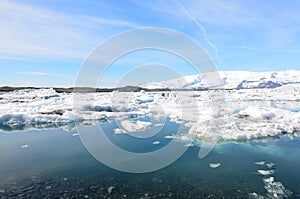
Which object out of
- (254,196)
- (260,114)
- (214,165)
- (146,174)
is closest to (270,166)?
(214,165)

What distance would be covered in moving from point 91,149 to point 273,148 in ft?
17.1

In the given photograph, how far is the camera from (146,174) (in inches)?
197

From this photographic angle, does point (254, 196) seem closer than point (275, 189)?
Yes

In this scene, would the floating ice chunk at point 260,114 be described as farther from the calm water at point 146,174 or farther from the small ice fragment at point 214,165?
the small ice fragment at point 214,165

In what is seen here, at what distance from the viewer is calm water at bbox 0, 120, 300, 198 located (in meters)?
4.16

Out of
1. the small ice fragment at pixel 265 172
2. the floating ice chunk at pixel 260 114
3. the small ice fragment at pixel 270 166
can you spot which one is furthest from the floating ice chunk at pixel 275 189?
the floating ice chunk at pixel 260 114

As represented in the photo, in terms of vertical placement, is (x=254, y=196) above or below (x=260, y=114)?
below

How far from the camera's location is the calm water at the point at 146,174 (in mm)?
4164

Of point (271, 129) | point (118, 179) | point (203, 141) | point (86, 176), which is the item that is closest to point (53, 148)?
point (86, 176)

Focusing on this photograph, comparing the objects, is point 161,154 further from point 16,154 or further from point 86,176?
point 16,154

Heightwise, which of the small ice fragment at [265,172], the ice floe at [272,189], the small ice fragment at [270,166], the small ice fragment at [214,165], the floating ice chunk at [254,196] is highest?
the small ice fragment at [270,166]

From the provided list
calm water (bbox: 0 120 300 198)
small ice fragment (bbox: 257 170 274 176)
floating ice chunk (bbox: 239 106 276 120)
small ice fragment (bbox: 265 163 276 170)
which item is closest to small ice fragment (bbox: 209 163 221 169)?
calm water (bbox: 0 120 300 198)

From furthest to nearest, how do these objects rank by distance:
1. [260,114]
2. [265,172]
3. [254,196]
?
[260,114]
[265,172]
[254,196]

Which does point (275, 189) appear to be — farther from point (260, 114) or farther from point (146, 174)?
point (260, 114)
